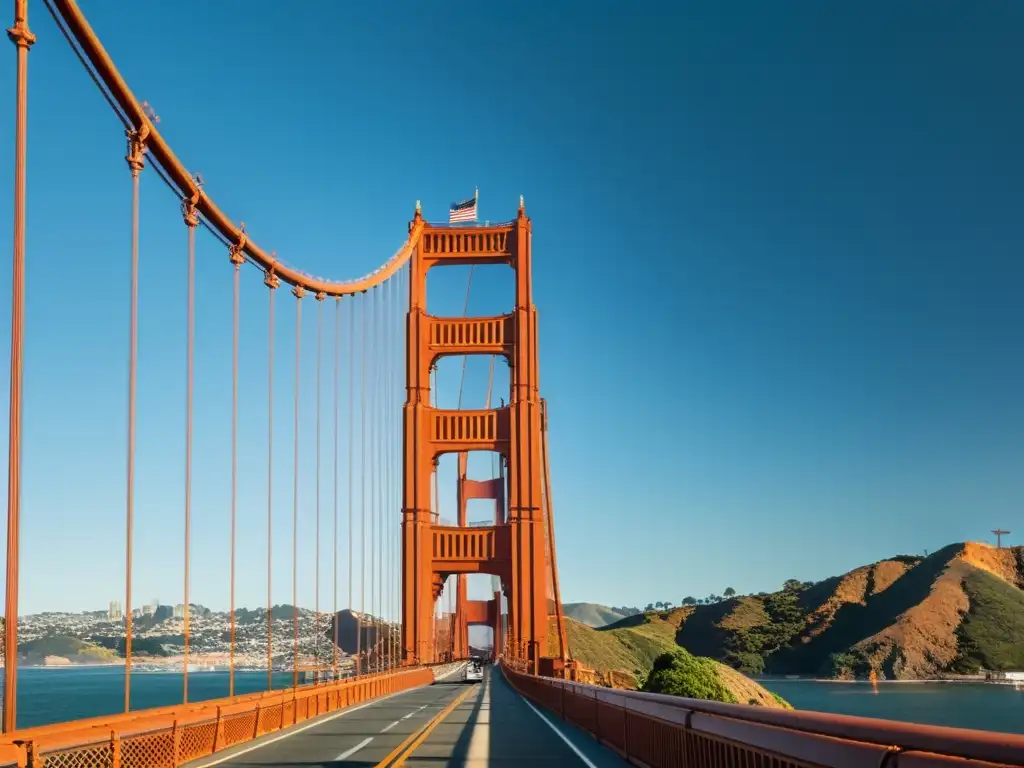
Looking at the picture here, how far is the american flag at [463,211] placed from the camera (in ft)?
226

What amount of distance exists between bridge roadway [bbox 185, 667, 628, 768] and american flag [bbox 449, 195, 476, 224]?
43495 millimetres

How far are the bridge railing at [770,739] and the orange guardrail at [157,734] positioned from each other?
237 inches

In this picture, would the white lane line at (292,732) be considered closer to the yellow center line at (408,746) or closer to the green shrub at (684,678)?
the yellow center line at (408,746)

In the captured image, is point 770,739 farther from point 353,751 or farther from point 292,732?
point 292,732

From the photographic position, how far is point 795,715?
8.14 meters

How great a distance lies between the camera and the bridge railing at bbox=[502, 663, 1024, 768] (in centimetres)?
→ 545

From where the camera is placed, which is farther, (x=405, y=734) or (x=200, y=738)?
(x=405, y=734)

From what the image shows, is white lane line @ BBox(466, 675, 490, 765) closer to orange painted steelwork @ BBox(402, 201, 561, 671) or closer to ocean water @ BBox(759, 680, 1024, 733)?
orange painted steelwork @ BBox(402, 201, 561, 671)

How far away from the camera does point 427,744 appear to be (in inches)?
726

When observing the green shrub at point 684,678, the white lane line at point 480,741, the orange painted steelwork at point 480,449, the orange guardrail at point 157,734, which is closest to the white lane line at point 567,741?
the white lane line at point 480,741

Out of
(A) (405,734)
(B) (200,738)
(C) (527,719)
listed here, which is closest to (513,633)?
(C) (527,719)

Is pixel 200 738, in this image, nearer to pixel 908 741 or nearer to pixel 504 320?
pixel 908 741

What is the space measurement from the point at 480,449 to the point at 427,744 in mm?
45862

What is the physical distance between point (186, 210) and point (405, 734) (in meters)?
11.0
